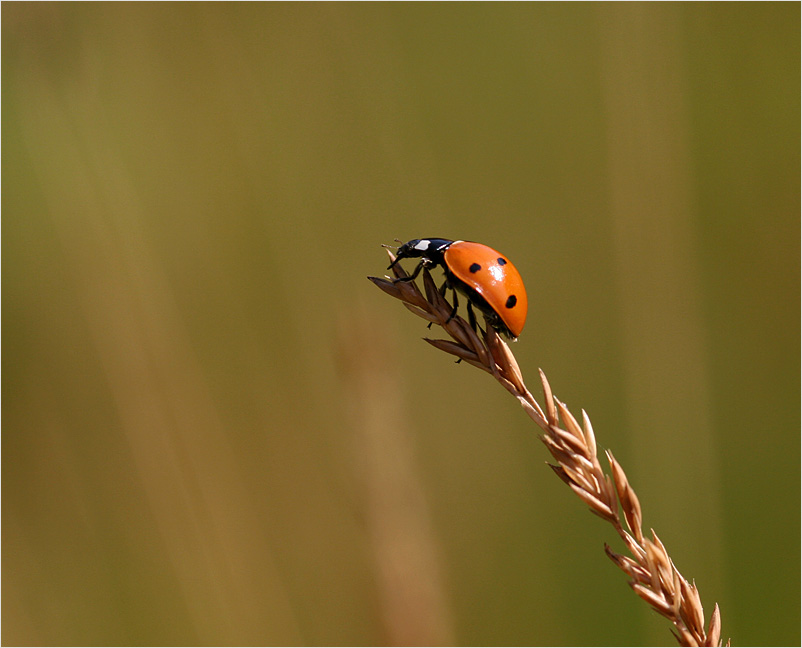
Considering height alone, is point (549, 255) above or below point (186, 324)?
below

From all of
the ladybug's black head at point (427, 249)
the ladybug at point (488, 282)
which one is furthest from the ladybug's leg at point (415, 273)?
the ladybug's black head at point (427, 249)

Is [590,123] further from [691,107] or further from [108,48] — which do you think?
[108,48]

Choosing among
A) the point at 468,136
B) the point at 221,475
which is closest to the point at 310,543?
the point at 221,475

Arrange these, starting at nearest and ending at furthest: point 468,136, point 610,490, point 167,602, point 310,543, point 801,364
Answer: point 610,490 < point 167,602 < point 310,543 < point 801,364 < point 468,136

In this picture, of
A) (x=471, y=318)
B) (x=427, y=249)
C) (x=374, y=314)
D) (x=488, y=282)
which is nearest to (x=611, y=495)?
(x=471, y=318)

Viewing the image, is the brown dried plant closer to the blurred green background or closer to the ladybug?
the ladybug

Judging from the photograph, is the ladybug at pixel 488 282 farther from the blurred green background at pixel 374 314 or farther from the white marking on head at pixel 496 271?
the blurred green background at pixel 374 314

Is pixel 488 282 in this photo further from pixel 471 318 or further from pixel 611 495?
pixel 611 495
